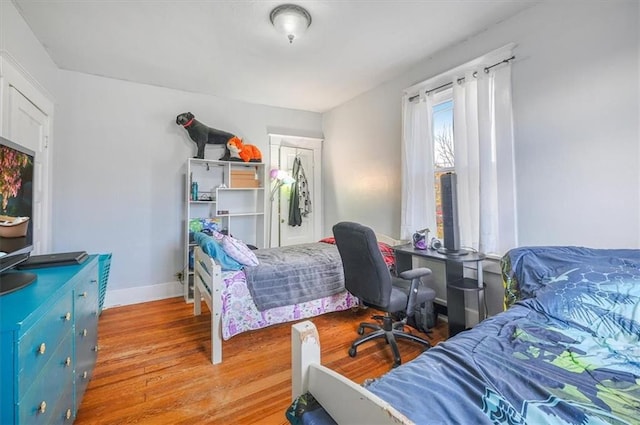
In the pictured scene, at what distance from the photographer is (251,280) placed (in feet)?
7.68

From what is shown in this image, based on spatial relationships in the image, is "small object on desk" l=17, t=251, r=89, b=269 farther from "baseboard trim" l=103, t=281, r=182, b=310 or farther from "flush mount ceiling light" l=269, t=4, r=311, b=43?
"flush mount ceiling light" l=269, t=4, r=311, b=43

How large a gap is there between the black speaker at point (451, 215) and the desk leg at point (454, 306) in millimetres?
152

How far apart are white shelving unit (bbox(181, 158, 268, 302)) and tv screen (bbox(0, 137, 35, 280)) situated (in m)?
1.96

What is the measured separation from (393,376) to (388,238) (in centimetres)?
264

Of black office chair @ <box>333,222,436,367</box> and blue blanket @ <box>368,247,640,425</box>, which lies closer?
blue blanket @ <box>368,247,640,425</box>

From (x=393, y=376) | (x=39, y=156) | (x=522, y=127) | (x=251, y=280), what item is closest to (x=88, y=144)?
(x=39, y=156)

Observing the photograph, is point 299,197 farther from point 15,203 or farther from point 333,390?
point 333,390

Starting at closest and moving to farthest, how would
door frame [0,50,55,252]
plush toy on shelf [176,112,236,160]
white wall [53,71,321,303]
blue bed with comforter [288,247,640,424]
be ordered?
blue bed with comforter [288,247,640,424] → door frame [0,50,55,252] → white wall [53,71,321,303] → plush toy on shelf [176,112,236,160]

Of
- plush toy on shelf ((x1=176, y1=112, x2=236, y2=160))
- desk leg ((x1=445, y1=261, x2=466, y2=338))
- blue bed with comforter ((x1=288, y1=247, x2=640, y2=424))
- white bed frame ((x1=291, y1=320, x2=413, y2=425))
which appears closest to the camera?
white bed frame ((x1=291, y1=320, x2=413, y2=425))

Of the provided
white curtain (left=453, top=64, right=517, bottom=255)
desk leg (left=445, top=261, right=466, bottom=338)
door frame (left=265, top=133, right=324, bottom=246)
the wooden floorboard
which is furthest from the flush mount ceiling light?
the wooden floorboard

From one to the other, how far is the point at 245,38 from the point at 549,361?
2952 millimetres

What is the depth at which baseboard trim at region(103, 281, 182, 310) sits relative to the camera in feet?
10.8

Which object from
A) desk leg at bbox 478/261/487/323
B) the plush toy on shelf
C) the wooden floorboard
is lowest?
the wooden floorboard

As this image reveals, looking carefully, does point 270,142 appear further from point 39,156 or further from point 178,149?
point 39,156
